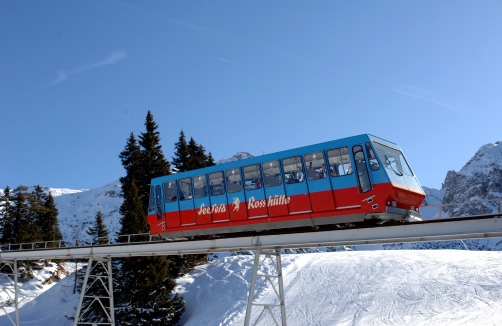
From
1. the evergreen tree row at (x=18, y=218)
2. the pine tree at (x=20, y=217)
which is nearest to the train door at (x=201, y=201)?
the evergreen tree row at (x=18, y=218)

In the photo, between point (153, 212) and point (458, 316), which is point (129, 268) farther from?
point (458, 316)

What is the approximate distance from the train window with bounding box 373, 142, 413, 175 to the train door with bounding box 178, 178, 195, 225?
8610 millimetres

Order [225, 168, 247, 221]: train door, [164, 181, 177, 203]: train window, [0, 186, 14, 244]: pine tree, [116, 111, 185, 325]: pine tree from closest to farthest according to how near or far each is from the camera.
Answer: [225, 168, 247, 221]: train door
[164, 181, 177, 203]: train window
[116, 111, 185, 325]: pine tree
[0, 186, 14, 244]: pine tree

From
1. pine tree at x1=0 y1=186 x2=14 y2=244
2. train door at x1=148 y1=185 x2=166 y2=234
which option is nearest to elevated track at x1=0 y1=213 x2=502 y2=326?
train door at x1=148 y1=185 x2=166 y2=234

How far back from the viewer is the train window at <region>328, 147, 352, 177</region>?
1670 cm

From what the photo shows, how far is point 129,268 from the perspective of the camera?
36125 millimetres

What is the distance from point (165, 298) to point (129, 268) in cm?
388

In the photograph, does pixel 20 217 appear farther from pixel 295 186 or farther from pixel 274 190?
pixel 295 186

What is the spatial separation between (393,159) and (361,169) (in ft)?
5.51

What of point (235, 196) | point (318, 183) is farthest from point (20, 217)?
point (318, 183)

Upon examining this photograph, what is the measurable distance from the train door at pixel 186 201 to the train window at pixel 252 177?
3188mm

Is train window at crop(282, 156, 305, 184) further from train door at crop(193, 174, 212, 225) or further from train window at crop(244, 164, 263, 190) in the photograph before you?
train door at crop(193, 174, 212, 225)

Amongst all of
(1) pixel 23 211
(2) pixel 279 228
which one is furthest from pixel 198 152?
(2) pixel 279 228

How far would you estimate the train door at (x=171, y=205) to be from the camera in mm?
21984
